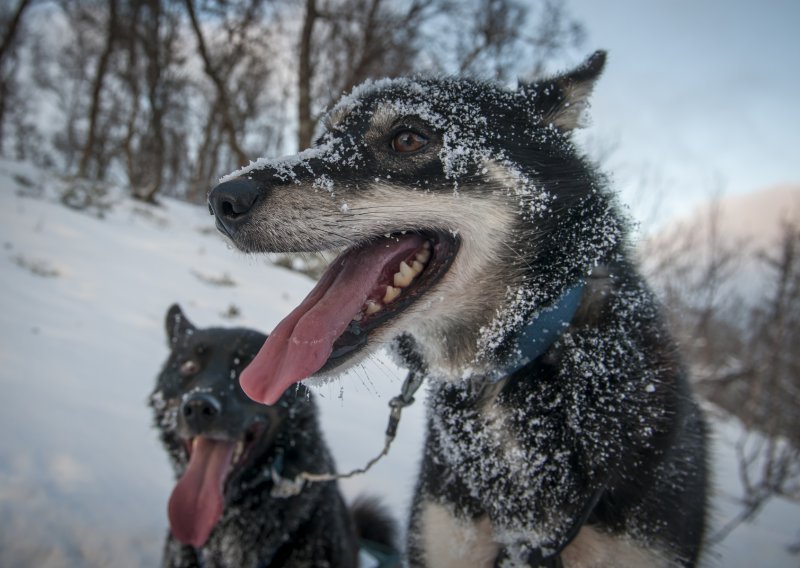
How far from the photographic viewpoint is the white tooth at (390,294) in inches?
58.3

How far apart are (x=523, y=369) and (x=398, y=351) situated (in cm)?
48

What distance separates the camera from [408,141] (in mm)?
1587

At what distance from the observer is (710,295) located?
9219 millimetres

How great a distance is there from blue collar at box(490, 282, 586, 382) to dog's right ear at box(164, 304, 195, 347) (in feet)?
7.18

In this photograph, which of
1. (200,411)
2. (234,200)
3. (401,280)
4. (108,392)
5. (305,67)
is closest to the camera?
(234,200)

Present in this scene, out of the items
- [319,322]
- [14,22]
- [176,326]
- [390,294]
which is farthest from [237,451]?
[14,22]

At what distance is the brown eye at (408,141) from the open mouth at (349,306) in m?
0.29

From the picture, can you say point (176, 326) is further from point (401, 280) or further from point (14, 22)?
point (14, 22)

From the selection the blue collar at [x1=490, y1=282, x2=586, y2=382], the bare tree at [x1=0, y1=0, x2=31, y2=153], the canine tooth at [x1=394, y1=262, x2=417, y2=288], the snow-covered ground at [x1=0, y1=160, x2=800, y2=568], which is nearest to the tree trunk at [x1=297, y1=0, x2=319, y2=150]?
the snow-covered ground at [x1=0, y1=160, x2=800, y2=568]

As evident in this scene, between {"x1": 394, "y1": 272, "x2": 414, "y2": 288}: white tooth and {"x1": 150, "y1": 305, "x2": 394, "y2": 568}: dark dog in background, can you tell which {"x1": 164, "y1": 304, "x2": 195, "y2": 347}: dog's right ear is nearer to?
{"x1": 150, "y1": 305, "x2": 394, "y2": 568}: dark dog in background

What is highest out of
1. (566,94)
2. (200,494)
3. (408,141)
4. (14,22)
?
(14,22)

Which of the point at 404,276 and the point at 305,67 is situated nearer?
the point at 404,276

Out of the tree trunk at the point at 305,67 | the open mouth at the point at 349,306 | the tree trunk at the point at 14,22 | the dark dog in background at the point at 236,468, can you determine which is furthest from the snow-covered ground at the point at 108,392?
the tree trunk at the point at 14,22

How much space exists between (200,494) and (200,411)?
42cm
